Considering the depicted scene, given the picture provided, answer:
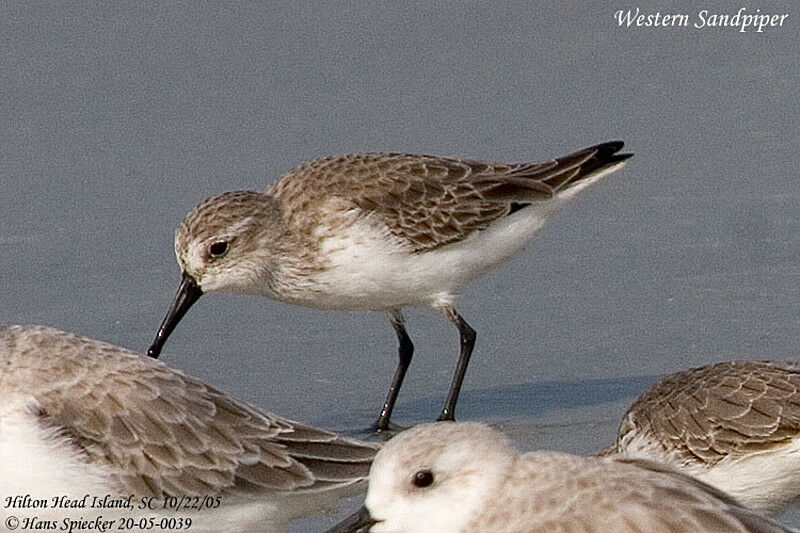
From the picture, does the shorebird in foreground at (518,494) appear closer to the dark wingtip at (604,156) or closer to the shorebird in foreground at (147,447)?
the shorebird in foreground at (147,447)

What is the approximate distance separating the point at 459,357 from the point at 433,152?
2344mm

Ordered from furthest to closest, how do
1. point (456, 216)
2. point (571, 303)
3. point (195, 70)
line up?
point (195, 70) → point (571, 303) → point (456, 216)

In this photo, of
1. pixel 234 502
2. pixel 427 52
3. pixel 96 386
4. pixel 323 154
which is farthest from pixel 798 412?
pixel 427 52

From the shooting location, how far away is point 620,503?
4770 millimetres

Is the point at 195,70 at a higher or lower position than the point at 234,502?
higher

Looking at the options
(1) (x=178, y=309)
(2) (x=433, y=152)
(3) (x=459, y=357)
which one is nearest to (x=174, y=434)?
(1) (x=178, y=309)

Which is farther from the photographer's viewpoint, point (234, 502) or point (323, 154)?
point (323, 154)

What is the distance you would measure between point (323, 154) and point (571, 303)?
2162mm

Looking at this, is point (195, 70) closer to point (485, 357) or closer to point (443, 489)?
point (485, 357)

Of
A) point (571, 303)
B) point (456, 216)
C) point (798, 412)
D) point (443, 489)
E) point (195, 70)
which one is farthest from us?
point (195, 70)

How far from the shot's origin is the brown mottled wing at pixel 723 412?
718 cm

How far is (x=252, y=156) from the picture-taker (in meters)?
11.1

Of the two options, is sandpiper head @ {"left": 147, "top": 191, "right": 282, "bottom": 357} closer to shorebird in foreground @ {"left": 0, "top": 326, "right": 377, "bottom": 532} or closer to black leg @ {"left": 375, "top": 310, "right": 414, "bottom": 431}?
black leg @ {"left": 375, "top": 310, "right": 414, "bottom": 431}

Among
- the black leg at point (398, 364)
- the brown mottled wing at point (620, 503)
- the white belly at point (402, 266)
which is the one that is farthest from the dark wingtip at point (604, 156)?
the brown mottled wing at point (620, 503)
